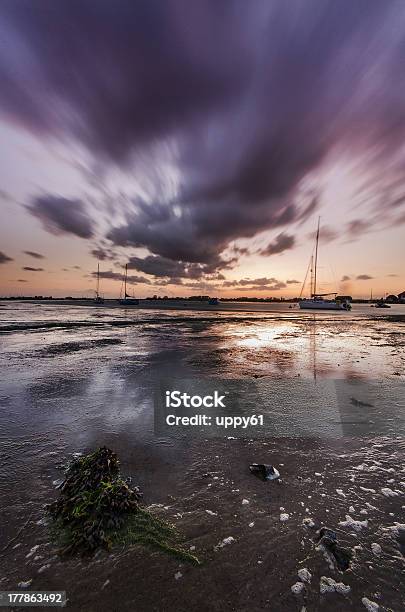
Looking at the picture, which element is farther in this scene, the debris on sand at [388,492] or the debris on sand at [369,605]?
the debris on sand at [388,492]

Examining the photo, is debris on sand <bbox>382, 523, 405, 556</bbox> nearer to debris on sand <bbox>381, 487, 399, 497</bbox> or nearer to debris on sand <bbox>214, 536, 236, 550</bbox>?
debris on sand <bbox>381, 487, 399, 497</bbox>

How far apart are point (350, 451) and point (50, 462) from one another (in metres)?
4.62

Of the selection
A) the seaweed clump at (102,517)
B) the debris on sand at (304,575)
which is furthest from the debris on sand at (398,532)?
the seaweed clump at (102,517)

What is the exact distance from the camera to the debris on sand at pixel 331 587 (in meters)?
2.31

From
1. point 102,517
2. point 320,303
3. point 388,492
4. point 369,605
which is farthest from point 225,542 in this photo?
point 320,303

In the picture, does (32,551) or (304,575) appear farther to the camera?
(32,551)

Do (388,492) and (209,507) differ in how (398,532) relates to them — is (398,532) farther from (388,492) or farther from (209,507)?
(209,507)

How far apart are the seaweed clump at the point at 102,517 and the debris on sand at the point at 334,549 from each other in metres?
1.28

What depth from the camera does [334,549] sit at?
2668 mm

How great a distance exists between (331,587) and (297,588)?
0.29 meters

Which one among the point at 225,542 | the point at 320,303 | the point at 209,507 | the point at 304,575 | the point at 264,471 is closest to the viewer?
the point at 304,575

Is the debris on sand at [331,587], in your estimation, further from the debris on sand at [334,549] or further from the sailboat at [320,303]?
the sailboat at [320,303]

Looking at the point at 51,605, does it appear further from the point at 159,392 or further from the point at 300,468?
the point at 159,392

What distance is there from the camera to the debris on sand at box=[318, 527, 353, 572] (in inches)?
101
